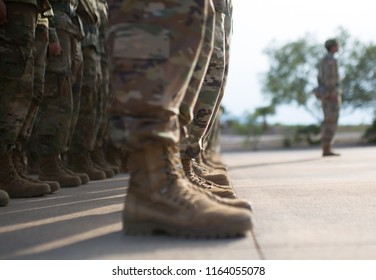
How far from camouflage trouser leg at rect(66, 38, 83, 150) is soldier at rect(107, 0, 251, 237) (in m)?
2.35

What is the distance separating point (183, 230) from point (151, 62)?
21.7 inches

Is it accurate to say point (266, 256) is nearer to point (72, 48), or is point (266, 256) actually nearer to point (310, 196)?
point (310, 196)

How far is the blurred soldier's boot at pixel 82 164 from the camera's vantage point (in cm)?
472

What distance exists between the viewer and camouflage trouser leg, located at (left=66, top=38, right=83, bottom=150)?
4.02 m

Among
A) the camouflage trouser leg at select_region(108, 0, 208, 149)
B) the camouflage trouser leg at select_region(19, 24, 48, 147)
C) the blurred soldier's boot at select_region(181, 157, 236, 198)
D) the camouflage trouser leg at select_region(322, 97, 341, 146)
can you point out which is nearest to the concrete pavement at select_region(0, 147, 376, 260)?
the blurred soldier's boot at select_region(181, 157, 236, 198)

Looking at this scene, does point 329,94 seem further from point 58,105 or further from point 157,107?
point 157,107

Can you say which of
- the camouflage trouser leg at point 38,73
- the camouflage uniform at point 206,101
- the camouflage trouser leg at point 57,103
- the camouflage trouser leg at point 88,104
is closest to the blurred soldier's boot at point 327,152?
the camouflage trouser leg at point 88,104

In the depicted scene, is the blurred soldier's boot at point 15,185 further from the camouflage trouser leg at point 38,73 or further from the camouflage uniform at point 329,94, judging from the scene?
the camouflage uniform at point 329,94

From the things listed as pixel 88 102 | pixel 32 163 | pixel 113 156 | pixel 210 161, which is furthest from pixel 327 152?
pixel 88 102

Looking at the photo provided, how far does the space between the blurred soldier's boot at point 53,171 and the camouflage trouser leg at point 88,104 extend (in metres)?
0.90

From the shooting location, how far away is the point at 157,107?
166 centimetres

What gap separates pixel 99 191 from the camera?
3.45 m

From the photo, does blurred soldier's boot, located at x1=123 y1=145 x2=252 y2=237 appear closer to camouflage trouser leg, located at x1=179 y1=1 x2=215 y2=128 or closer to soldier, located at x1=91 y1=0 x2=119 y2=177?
camouflage trouser leg, located at x1=179 y1=1 x2=215 y2=128
